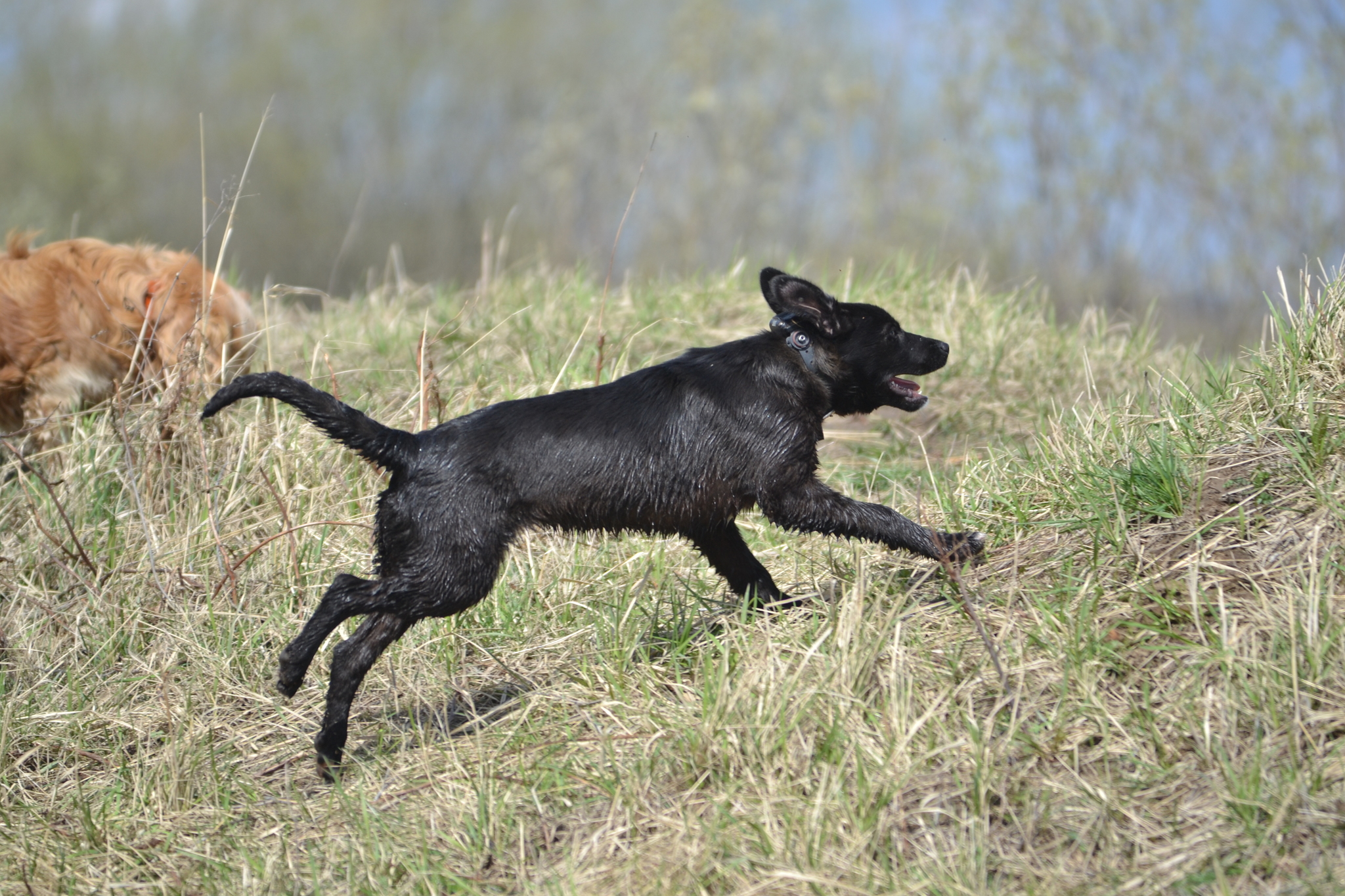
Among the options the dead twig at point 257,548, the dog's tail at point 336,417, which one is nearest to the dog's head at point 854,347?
the dog's tail at point 336,417

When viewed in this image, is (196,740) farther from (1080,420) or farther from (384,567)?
(1080,420)

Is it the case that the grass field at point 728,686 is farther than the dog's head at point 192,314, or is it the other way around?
the dog's head at point 192,314

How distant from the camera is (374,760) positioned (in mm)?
3527

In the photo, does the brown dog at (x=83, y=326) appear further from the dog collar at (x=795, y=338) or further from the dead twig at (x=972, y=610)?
the dead twig at (x=972, y=610)

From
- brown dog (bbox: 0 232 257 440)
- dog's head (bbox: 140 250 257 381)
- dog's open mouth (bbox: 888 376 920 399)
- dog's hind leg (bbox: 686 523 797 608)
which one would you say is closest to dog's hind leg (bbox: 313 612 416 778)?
dog's hind leg (bbox: 686 523 797 608)

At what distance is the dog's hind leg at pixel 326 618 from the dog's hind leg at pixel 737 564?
1158 mm

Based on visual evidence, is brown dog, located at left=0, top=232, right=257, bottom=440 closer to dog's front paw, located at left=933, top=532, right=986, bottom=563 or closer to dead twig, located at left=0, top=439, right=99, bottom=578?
dead twig, located at left=0, top=439, right=99, bottom=578

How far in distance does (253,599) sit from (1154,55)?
22.4 m

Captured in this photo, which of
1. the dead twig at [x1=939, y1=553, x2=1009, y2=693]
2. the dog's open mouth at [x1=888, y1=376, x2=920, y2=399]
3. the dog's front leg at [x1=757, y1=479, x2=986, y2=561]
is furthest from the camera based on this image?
the dog's open mouth at [x1=888, y1=376, x2=920, y2=399]

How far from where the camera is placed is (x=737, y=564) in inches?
158

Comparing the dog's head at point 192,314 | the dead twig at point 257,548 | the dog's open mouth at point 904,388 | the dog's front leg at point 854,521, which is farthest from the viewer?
the dog's head at point 192,314

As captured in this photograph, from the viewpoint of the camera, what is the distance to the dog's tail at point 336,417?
3.47 meters

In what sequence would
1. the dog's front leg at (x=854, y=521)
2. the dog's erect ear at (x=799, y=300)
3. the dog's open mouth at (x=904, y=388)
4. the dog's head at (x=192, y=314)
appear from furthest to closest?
1. the dog's head at (x=192, y=314)
2. the dog's open mouth at (x=904, y=388)
3. the dog's erect ear at (x=799, y=300)
4. the dog's front leg at (x=854, y=521)

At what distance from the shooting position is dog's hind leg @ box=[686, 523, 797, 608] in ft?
13.1
